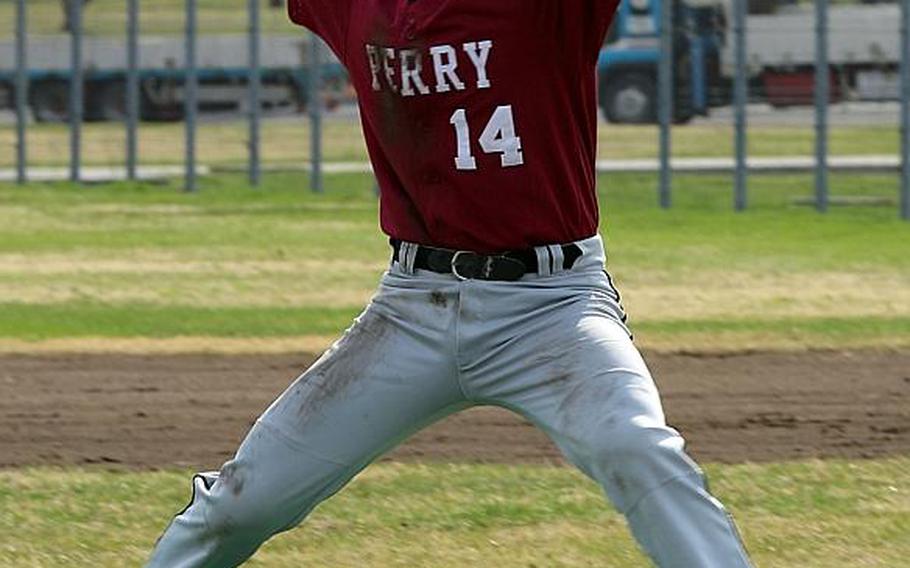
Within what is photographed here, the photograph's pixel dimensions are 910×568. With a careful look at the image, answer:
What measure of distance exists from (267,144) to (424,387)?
68.4ft

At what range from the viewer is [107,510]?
310 inches

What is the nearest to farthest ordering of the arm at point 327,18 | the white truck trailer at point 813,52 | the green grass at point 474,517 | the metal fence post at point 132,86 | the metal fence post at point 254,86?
the arm at point 327,18 → the green grass at point 474,517 → the white truck trailer at point 813,52 → the metal fence post at point 254,86 → the metal fence post at point 132,86

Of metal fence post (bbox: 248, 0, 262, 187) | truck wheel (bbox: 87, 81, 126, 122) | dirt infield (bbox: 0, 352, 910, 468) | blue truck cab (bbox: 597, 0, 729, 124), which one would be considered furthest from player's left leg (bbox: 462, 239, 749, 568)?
truck wheel (bbox: 87, 81, 126, 122)

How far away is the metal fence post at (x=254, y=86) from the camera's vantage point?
2372cm

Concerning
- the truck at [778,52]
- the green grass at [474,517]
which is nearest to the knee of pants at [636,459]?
the green grass at [474,517]

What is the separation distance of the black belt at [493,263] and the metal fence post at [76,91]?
1961 cm

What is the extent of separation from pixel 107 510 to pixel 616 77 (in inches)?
663

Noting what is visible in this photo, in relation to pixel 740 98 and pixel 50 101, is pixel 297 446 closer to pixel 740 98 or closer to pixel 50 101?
pixel 740 98

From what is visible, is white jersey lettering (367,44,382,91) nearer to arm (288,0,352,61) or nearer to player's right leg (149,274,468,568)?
arm (288,0,352,61)

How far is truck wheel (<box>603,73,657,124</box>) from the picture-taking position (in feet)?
78.4

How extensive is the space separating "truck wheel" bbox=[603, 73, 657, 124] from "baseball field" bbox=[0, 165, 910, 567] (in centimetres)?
205

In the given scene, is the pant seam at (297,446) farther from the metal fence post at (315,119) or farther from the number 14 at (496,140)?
the metal fence post at (315,119)

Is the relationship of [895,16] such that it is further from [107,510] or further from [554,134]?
[554,134]

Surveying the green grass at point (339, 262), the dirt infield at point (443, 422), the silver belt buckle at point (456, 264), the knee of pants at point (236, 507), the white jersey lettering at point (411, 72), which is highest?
the white jersey lettering at point (411, 72)
